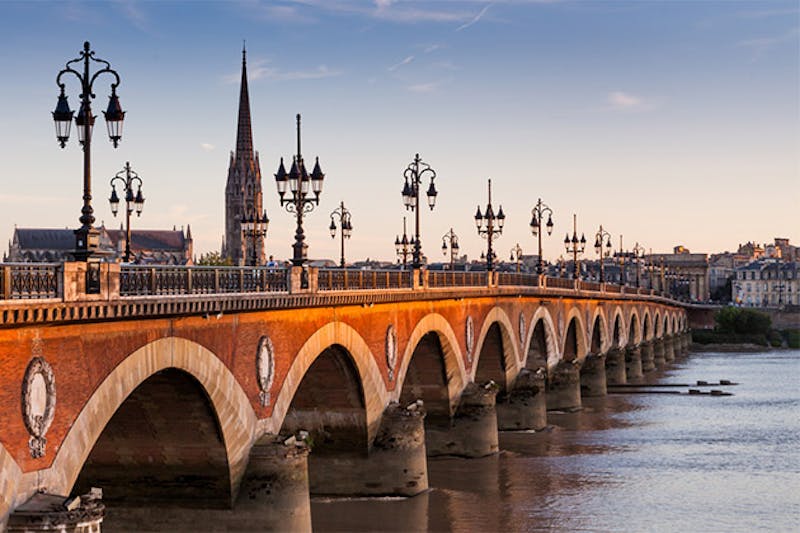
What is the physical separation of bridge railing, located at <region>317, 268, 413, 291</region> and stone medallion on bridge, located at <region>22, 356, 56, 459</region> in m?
12.2

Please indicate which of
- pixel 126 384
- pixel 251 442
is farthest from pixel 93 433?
pixel 251 442

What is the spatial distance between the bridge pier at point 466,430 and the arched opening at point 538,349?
1787 cm

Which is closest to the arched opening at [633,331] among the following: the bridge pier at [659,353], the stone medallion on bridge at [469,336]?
the bridge pier at [659,353]

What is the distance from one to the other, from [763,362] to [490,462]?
3071 inches

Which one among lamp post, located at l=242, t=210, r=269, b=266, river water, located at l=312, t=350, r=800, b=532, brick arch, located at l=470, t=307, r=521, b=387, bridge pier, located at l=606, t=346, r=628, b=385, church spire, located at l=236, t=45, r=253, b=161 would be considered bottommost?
river water, located at l=312, t=350, r=800, b=532

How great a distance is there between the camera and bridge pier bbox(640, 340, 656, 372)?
337 feet

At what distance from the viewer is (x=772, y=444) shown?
174 feet

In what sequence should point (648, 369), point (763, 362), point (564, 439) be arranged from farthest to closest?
point (763, 362) → point (648, 369) → point (564, 439)

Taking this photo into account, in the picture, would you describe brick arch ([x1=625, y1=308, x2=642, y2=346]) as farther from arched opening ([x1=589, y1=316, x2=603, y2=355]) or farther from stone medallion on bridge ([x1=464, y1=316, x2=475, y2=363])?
stone medallion on bridge ([x1=464, y1=316, x2=475, y2=363])

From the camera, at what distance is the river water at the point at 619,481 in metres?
34.9

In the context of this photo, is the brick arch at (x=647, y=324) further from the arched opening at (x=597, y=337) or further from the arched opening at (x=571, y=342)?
the arched opening at (x=571, y=342)

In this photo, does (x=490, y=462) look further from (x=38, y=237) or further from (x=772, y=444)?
(x=38, y=237)

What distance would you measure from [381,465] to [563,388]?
30217 millimetres

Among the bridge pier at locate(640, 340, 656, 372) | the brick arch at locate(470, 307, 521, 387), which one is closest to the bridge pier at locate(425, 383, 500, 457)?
the brick arch at locate(470, 307, 521, 387)
